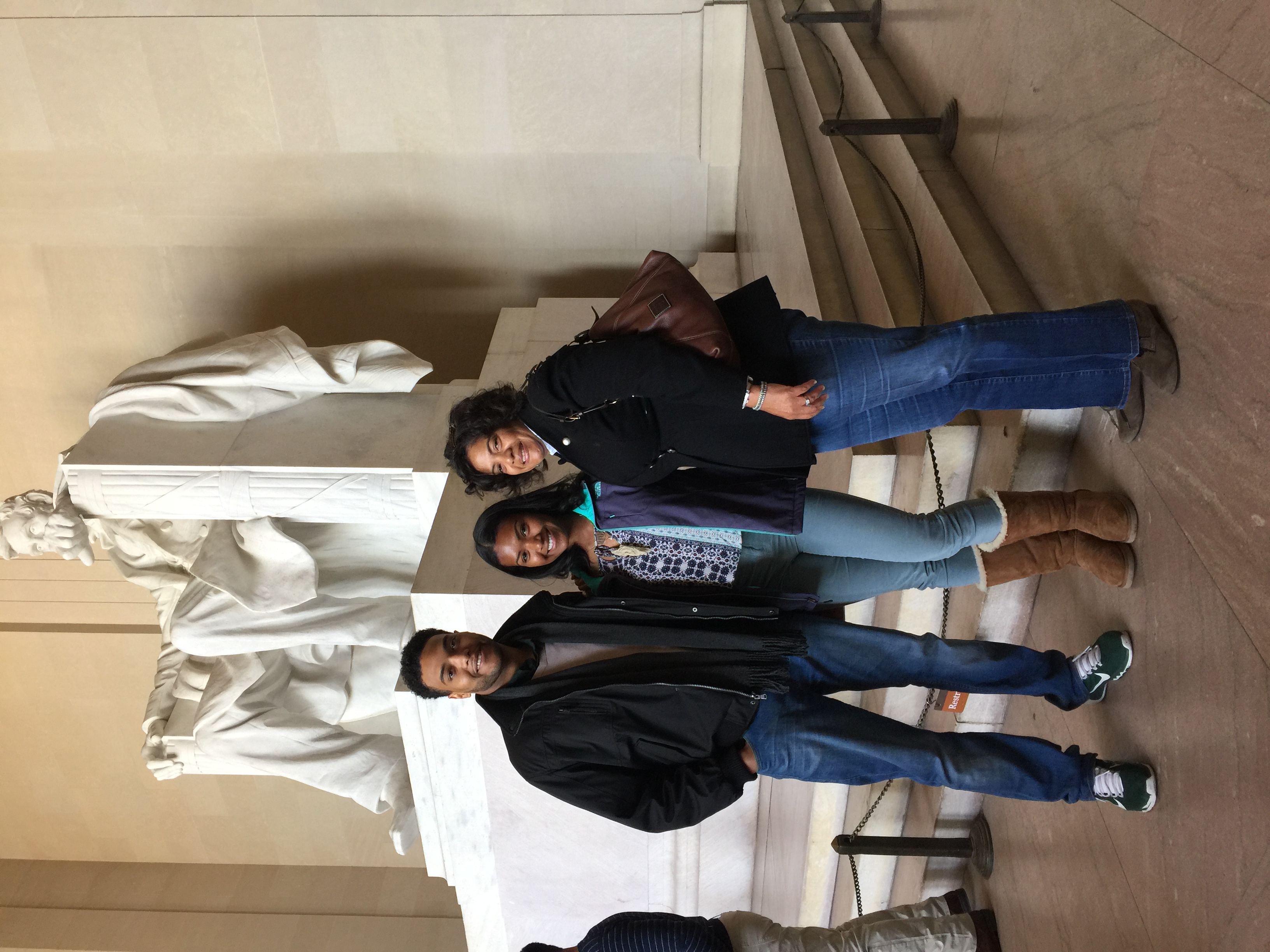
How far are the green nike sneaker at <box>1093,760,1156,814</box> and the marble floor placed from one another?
0.03 m

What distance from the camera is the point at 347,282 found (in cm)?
507

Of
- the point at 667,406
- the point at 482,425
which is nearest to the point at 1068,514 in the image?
the point at 667,406

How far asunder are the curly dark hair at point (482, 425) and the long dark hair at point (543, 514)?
2.0 inches

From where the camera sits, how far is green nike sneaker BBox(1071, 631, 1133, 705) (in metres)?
1.87

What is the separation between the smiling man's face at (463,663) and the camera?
6.33 ft

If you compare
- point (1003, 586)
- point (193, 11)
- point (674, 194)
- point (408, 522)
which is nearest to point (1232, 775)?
point (1003, 586)

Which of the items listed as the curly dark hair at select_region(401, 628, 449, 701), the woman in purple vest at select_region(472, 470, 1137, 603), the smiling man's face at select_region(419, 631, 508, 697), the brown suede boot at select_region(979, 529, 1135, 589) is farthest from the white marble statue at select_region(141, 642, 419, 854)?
the brown suede boot at select_region(979, 529, 1135, 589)

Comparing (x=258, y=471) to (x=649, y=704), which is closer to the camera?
(x=649, y=704)

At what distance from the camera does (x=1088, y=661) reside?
1.97 metres

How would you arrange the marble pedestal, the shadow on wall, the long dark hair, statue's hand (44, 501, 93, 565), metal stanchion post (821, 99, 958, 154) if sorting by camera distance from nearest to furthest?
the long dark hair
metal stanchion post (821, 99, 958, 154)
the marble pedestal
statue's hand (44, 501, 93, 565)
the shadow on wall

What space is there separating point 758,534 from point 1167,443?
81 cm

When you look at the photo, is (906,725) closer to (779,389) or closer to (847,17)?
(779,389)

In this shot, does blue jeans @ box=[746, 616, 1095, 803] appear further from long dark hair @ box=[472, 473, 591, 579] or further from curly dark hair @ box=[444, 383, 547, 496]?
curly dark hair @ box=[444, 383, 547, 496]

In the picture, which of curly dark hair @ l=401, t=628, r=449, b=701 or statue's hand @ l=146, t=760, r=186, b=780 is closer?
curly dark hair @ l=401, t=628, r=449, b=701
